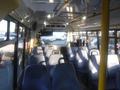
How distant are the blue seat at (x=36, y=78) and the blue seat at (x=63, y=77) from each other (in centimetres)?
17

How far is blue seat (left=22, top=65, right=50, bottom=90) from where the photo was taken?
3.99m

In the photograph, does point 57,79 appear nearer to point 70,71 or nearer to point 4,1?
point 70,71

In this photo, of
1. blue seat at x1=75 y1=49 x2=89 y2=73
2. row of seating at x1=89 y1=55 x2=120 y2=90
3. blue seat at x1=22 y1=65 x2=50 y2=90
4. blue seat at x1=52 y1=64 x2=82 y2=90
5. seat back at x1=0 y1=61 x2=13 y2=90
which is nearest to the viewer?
seat back at x1=0 y1=61 x2=13 y2=90

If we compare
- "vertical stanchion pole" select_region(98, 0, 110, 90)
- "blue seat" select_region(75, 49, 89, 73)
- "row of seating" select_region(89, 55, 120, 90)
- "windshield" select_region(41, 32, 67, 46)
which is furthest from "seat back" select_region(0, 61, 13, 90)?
"windshield" select_region(41, 32, 67, 46)

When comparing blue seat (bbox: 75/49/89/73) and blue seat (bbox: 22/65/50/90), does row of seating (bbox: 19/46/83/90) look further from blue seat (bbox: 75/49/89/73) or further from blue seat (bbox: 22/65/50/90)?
blue seat (bbox: 75/49/89/73)

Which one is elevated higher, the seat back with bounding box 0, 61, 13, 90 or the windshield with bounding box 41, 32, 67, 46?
the windshield with bounding box 41, 32, 67, 46

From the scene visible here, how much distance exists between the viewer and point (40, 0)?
5.53m

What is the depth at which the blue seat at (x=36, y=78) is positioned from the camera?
399 centimetres

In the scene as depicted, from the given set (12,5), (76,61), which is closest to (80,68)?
(76,61)

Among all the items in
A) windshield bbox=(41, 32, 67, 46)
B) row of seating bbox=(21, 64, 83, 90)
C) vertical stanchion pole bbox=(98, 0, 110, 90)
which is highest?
windshield bbox=(41, 32, 67, 46)

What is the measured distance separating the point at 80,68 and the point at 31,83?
4.23 m

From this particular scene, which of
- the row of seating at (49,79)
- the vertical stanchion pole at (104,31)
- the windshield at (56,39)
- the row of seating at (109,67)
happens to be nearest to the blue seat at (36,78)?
the row of seating at (49,79)

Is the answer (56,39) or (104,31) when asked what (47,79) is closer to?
(104,31)

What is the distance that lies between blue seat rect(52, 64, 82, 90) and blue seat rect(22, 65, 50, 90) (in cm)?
17
